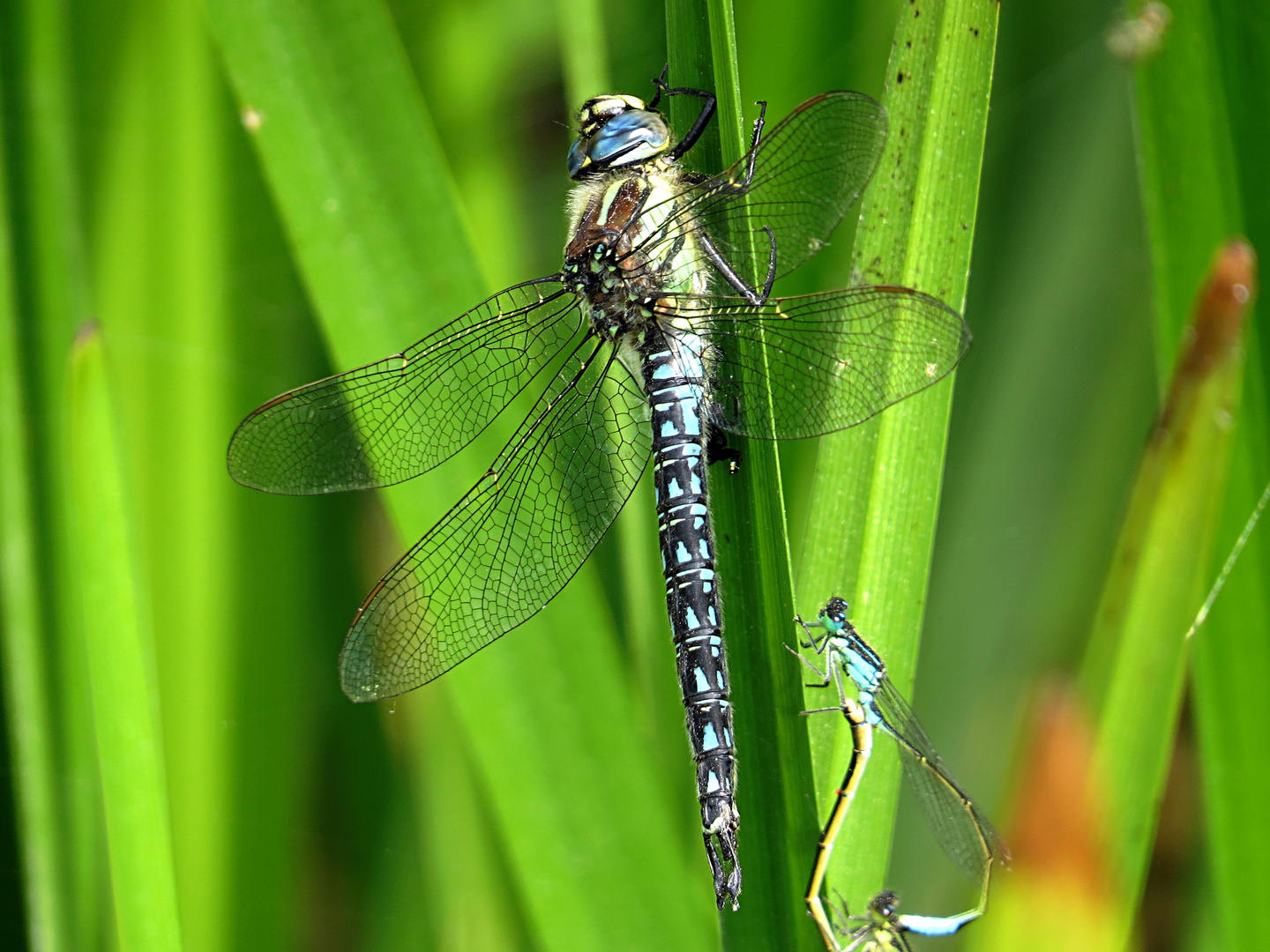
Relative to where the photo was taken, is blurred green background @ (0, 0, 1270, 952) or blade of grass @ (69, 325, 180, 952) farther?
blurred green background @ (0, 0, 1270, 952)

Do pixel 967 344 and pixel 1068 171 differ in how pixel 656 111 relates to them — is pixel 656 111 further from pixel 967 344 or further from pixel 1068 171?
pixel 1068 171

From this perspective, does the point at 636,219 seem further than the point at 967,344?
Yes

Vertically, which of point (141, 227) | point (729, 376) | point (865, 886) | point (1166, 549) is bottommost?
point (865, 886)

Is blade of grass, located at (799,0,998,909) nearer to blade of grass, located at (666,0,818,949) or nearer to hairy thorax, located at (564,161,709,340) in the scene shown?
blade of grass, located at (666,0,818,949)

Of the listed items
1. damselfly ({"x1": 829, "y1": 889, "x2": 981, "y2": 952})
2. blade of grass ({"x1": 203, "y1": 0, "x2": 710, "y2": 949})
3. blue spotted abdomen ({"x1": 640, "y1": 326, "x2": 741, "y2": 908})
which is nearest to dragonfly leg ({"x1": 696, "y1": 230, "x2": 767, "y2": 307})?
→ blue spotted abdomen ({"x1": 640, "y1": 326, "x2": 741, "y2": 908})

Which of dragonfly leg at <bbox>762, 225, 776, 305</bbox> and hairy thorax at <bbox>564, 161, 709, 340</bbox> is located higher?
hairy thorax at <bbox>564, 161, 709, 340</bbox>

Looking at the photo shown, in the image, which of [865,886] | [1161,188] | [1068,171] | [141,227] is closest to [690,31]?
[1161,188]

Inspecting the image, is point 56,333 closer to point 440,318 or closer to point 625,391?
point 440,318

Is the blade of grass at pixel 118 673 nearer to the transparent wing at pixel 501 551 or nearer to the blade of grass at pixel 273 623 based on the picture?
the transparent wing at pixel 501 551
